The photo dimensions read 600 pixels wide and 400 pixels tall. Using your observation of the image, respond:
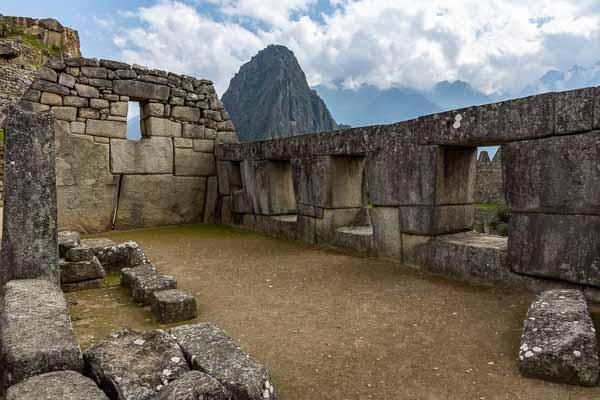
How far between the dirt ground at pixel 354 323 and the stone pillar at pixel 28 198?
670 millimetres

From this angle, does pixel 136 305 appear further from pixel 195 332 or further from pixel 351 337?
pixel 351 337

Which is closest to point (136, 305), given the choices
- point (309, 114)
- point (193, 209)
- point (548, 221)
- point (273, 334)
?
point (273, 334)

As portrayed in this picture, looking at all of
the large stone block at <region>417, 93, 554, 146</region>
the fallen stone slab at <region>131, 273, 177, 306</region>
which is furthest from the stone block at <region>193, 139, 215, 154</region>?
the large stone block at <region>417, 93, 554, 146</region>

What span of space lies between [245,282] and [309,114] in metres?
91.0

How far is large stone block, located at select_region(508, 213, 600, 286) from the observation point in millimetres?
3971

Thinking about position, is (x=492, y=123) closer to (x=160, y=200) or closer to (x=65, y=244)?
(x=65, y=244)

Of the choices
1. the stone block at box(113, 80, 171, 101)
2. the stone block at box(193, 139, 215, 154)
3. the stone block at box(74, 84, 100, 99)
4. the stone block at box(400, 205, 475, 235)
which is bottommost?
the stone block at box(400, 205, 475, 235)

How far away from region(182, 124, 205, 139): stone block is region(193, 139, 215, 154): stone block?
122 mm

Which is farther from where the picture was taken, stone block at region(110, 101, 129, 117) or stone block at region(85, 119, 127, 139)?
stone block at region(110, 101, 129, 117)

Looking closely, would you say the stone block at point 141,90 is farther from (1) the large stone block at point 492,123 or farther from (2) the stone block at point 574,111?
(2) the stone block at point 574,111

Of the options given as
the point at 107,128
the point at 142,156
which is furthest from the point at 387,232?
the point at 107,128

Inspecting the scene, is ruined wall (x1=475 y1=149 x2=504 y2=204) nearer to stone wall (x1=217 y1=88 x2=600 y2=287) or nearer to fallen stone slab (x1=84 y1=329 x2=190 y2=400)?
stone wall (x1=217 y1=88 x2=600 y2=287)

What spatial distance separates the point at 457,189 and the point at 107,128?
7.36m

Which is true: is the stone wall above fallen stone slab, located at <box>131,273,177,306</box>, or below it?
above
